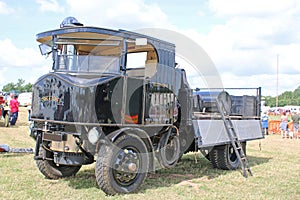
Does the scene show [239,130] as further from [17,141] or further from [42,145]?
[17,141]

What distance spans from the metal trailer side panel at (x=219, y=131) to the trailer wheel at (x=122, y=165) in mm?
1653

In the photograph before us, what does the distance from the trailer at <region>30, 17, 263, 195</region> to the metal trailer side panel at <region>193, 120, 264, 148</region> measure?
0.34 feet

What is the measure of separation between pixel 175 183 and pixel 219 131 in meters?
1.76

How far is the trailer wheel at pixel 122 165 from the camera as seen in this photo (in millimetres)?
5695

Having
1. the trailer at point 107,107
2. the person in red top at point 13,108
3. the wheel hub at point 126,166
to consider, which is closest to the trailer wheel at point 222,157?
the trailer at point 107,107

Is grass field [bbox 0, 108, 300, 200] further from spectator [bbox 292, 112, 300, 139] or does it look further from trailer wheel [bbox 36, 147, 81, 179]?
spectator [bbox 292, 112, 300, 139]

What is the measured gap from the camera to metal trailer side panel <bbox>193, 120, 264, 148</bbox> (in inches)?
294

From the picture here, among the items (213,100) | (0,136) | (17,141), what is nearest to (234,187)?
(213,100)

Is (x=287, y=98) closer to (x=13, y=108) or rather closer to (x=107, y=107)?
(x=13, y=108)

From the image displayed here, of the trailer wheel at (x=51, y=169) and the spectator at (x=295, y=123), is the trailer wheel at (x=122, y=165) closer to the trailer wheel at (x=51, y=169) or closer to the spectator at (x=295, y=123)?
the trailer wheel at (x=51, y=169)

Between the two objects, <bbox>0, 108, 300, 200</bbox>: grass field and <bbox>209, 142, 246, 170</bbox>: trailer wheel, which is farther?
<bbox>209, 142, 246, 170</bbox>: trailer wheel

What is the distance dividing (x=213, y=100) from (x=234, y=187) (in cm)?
348

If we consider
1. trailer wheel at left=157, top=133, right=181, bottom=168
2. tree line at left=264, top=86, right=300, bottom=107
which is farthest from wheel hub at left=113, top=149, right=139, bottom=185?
tree line at left=264, top=86, right=300, bottom=107

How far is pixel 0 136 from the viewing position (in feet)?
46.1
